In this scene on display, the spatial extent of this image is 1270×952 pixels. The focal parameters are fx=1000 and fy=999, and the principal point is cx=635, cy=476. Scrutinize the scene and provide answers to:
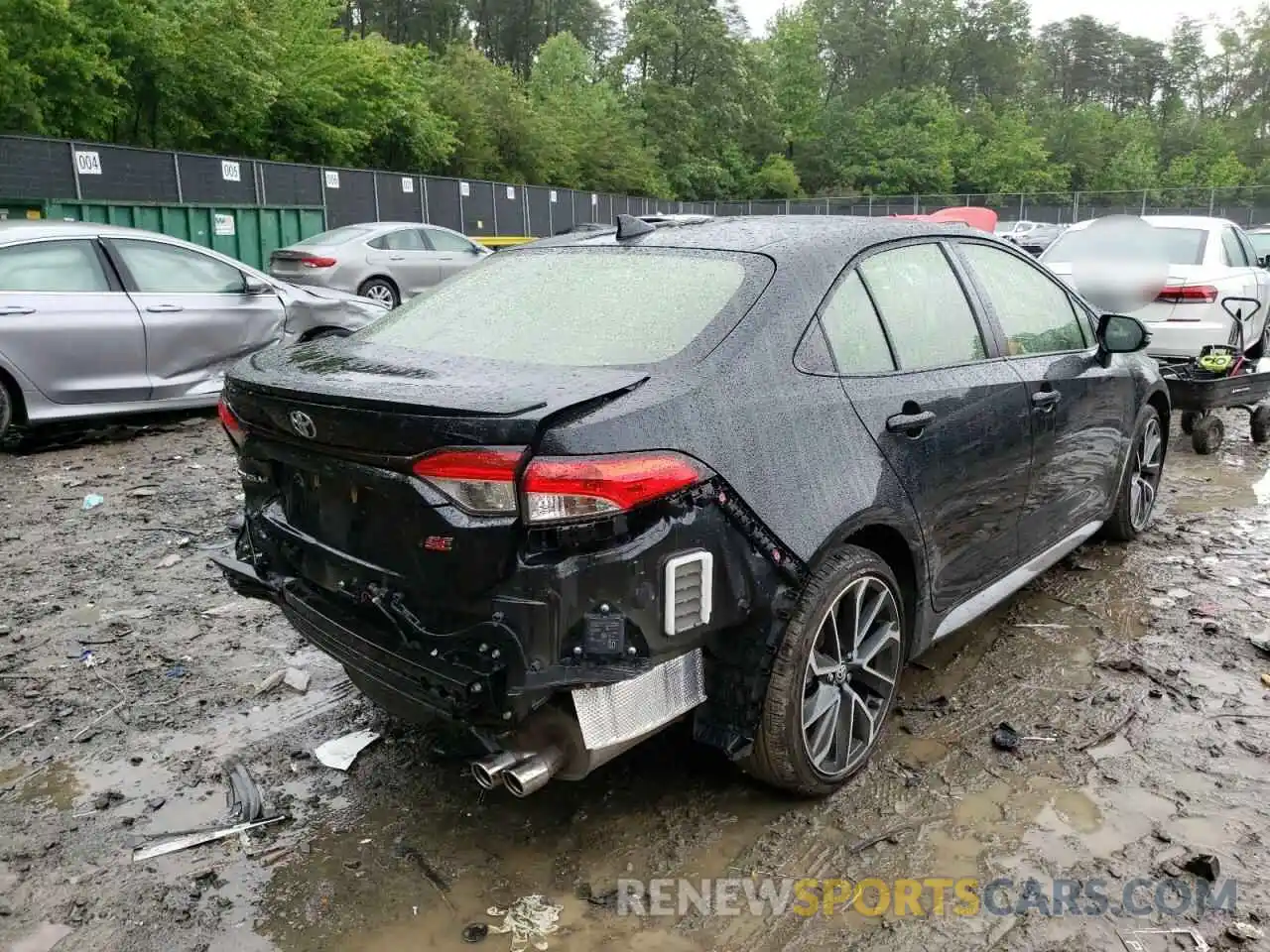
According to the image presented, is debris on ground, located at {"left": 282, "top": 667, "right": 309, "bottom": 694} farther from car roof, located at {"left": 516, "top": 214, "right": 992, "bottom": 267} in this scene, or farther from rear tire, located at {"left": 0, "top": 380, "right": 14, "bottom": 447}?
rear tire, located at {"left": 0, "top": 380, "right": 14, "bottom": 447}

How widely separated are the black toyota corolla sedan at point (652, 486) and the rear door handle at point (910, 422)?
10 mm

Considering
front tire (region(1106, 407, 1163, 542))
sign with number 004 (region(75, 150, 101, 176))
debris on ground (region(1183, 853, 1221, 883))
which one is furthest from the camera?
sign with number 004 (region(75, 150, 101, 176))

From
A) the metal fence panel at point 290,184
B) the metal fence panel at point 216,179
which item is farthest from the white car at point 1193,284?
the metal fence panel at point 290,184

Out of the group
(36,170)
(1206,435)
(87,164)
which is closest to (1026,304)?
(1206,435)

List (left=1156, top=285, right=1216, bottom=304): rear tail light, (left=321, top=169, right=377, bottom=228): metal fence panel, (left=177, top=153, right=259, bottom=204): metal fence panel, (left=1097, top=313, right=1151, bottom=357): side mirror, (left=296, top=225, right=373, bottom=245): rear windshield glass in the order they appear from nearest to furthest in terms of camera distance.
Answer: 1. (left=1097, top=313, right=1151, bottom=357): side mirror
2. (left=1156, top=285, right=1216, bottom=304): rear tail light
3. (left=296, top=225, right=373, bottom=245): rear windshield glass
4. (left=177, top=153, right=259, bottom=204): metal fence panel
5. (left=321, top=169, right=377, bottom=228): metal fence panel

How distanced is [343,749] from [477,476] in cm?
149

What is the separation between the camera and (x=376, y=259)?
13.6m

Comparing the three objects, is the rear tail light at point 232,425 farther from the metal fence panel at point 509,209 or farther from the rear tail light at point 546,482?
the metal fence panel at point 509,209

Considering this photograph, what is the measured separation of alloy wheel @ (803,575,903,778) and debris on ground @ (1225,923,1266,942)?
102 centimetres

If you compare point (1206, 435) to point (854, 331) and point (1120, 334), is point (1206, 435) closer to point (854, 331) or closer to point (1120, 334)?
point (1120, 334)

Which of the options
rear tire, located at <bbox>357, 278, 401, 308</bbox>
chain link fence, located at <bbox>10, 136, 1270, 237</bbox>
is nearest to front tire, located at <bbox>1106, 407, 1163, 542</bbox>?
chain link fence, located at <bbox>10, 136, 1270, 237</bbox>

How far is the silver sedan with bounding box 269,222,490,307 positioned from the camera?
13023 millimetres

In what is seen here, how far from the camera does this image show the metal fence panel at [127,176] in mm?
14141

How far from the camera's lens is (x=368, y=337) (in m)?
3.32
